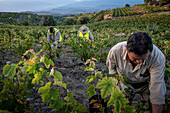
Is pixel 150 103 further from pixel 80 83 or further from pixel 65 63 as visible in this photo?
pixel 65 63

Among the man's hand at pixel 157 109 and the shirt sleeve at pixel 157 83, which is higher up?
the shirt sleeve at pixel 157 83

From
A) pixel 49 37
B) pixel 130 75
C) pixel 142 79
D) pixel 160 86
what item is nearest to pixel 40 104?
pixel 130 75

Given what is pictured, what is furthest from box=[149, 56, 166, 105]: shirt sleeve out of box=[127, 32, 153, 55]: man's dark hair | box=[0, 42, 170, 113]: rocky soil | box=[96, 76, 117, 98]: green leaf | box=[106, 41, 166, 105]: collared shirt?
box=[0, 42, 170, 113]: rocky soil

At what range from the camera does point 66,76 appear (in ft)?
12.1

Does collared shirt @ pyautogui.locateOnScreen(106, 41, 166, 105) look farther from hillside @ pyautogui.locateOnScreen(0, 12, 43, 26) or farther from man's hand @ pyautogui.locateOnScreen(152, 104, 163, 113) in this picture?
hillside @ pyautogui.locateOnScreen(0, 12, 43, 26)

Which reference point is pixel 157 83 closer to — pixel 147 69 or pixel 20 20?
pixel 147 69

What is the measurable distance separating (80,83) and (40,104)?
1.30m

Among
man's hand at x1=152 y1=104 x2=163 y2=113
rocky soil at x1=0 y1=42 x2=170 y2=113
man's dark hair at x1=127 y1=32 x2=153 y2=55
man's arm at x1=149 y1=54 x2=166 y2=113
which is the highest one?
man's dark hair at x1=127 y1=32 x2=153 y2=55

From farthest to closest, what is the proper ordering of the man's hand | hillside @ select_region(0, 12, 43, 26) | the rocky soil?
1. hillside @ select_region(0, 12, 43, 26)
2. the rocky soil
3. the man's hand

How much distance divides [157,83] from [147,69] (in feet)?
1.03

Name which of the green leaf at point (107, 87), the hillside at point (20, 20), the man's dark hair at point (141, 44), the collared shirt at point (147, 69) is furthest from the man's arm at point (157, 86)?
the hillside at point (20, 20)

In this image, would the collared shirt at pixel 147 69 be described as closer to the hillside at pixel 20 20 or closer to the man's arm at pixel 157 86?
the man's arm at pixel 157 86

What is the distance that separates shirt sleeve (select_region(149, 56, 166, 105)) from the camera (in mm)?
1447

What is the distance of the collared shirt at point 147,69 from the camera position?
1.48 m
